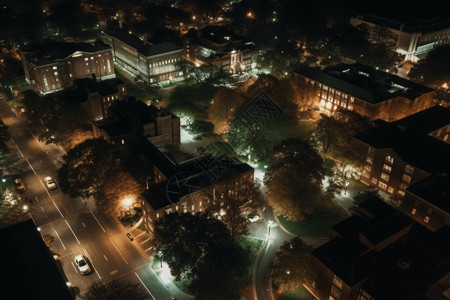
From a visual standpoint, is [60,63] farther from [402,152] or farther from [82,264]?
[402,152]

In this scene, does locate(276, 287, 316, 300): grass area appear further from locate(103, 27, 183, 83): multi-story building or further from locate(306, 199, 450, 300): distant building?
locate(103, 27, 183, 83): multi-story building

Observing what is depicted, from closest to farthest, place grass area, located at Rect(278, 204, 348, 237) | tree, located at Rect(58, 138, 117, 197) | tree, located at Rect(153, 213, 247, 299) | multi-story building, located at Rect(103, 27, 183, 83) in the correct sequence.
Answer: tree, located at Rect(153, 213, 247, 299)
grass area, located at Rect(278, 204, 348, 237)
tree, located at Rect(58, 138, 117, 197)
multi-story building, located at Rect(103, 27, 183, 83)

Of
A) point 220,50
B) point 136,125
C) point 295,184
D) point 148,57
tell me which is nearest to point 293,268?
point 295,184

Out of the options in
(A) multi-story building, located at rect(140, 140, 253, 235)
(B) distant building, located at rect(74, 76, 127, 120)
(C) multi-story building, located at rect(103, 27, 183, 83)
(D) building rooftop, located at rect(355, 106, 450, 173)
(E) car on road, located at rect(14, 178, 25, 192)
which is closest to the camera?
(A) multi-story building, located at rect(140, 140, 253, 235)

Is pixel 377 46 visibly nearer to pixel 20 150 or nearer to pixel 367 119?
pixel 367 119

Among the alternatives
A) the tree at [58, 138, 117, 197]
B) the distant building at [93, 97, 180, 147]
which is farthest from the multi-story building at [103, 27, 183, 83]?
the tree at [58, 138, 117, 197]
